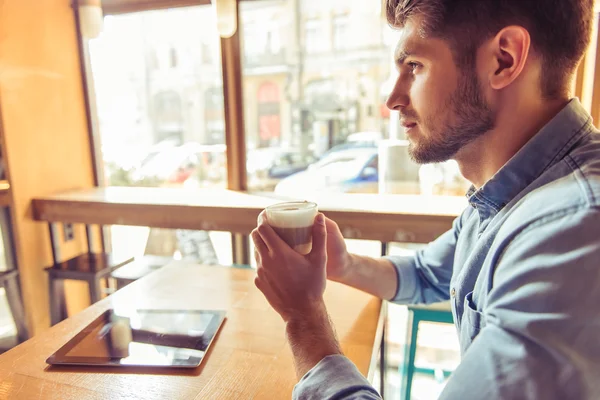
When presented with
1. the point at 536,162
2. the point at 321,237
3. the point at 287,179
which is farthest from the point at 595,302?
the point at 287,179

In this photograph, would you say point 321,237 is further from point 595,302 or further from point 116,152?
point 116,152

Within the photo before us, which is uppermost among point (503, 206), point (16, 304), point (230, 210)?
point (503, 206)

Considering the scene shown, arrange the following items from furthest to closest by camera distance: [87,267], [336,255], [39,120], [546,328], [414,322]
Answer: [39,120]
[87,267]
[414,322]
[336,255]
[546,328]

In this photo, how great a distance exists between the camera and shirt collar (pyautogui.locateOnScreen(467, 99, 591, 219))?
805 mm

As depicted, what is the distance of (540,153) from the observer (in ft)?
2.70

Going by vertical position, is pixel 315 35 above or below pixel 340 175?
above

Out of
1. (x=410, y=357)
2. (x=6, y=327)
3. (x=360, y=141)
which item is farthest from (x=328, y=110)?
(x=6, y=327)

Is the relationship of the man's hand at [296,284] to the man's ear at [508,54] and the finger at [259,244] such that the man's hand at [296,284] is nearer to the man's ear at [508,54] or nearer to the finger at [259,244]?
the finger at [259,244]

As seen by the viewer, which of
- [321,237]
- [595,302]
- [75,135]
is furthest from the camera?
[75,135]

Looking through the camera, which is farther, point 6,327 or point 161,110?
point 161,110

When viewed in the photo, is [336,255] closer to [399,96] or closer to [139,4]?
[399,96]

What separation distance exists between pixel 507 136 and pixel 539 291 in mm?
406

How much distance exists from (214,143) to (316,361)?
7.66 ft

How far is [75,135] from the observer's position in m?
3.13
